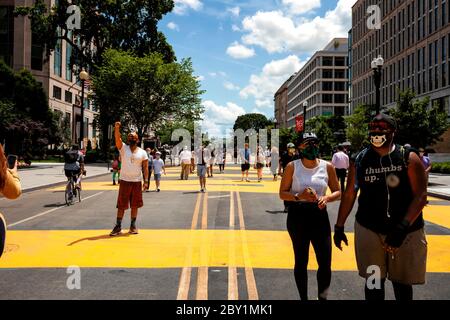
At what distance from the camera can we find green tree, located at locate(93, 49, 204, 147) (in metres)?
43.5

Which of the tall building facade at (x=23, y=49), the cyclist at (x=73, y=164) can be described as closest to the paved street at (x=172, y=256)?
the cyclist at (x=73, y=164)

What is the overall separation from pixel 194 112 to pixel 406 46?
35561 mm

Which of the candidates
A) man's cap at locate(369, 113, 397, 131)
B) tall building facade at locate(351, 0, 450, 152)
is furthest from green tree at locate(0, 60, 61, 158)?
man's cap at locate(369, 113, 397, 131)

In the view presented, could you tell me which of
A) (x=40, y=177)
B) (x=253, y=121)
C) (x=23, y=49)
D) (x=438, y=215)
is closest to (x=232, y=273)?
(x=438, y=215)

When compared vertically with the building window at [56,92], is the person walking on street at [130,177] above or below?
below

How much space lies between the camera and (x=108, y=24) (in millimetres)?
48156

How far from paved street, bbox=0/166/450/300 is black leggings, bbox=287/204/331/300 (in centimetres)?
58

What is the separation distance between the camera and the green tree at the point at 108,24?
46406mm

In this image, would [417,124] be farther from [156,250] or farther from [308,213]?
[308,213]

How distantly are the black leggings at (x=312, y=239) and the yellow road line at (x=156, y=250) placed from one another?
6.33 feet

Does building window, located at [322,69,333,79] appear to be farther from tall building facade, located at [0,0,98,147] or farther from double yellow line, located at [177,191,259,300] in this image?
double yellow line, located at [177,191,259,300]

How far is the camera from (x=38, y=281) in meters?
5.84

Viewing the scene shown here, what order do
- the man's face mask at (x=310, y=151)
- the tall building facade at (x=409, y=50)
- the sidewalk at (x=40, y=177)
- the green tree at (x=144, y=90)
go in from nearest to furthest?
the man's face mask at (x=310, y=151), the sidewalk at (x=40, y=177), the green tree at (x=144, y=90), the tall building facade at (x=409, y=50)

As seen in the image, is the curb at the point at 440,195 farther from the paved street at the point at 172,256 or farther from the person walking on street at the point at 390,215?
the person walking on street at the point at 390,215
